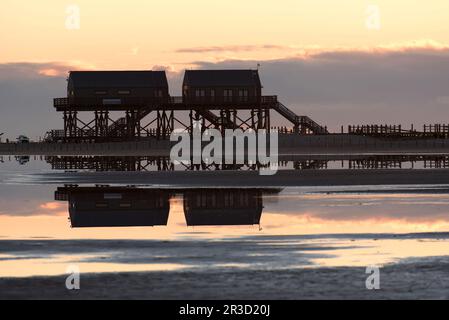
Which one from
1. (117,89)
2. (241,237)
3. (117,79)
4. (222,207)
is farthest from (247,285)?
(117,79)

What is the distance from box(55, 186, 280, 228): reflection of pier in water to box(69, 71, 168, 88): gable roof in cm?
6969

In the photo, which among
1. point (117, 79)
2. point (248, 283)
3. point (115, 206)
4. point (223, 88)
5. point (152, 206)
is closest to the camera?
point (248, 283)

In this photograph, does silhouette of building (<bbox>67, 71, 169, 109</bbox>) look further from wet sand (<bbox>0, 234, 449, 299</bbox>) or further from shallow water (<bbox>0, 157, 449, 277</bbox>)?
wet sand (<bbox>0, 234, 449, 299</bbox>)

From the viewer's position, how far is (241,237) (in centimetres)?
2500

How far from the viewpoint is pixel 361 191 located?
41719 mm

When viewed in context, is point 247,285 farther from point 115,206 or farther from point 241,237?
point 115,206

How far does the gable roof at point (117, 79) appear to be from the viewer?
114 m

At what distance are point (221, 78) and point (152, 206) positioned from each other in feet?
269

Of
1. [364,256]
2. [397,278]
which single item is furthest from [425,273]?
[364,256]

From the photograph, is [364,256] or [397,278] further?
[364,256]

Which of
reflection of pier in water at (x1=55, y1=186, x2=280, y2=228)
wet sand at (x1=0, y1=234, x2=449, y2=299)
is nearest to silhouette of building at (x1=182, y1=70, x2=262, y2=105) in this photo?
reflection of pier in water at (x1=55, y1=186, x2=280, y2=228)
